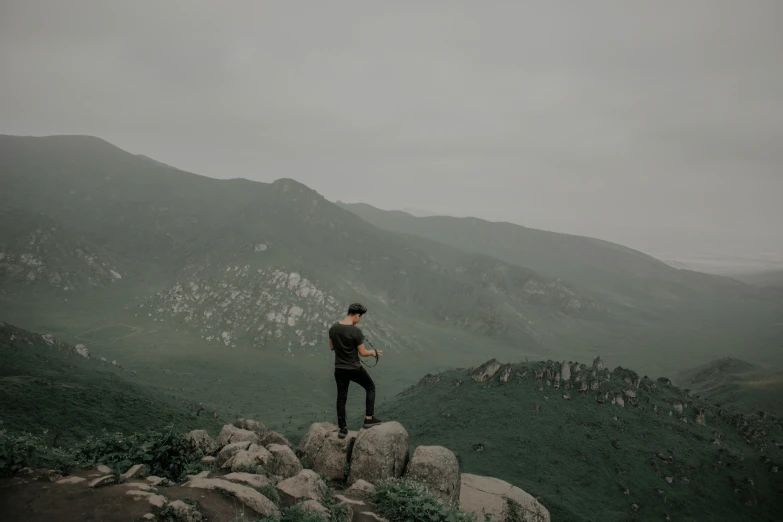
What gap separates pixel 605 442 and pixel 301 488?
138 feet

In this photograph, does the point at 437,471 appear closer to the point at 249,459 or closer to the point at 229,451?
the point at 249,459

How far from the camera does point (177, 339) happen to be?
85562mm

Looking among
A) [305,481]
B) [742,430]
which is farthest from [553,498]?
[742,430]

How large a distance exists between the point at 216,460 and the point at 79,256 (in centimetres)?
13100

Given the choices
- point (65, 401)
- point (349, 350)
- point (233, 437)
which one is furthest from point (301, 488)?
point (65, 401)

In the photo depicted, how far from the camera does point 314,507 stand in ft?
32.9

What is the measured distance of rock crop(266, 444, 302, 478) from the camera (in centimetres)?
1315

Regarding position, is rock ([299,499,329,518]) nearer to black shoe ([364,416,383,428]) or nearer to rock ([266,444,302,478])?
rock ([266,444,302,478])

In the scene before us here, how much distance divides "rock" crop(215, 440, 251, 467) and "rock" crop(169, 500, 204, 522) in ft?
13.6

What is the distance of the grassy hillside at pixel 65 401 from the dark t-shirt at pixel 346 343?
20932 mm

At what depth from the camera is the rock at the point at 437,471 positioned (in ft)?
44.1

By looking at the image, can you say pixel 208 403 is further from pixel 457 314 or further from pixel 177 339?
pixel 457 314

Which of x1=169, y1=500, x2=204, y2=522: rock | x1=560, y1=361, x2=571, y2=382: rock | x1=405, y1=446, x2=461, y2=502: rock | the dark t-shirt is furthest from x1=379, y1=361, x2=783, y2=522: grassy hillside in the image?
x1=169, y1=500, x2=204, y2=522: rock

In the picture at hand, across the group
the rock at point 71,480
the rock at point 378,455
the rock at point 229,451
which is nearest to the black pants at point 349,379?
the rock at point 378,455
